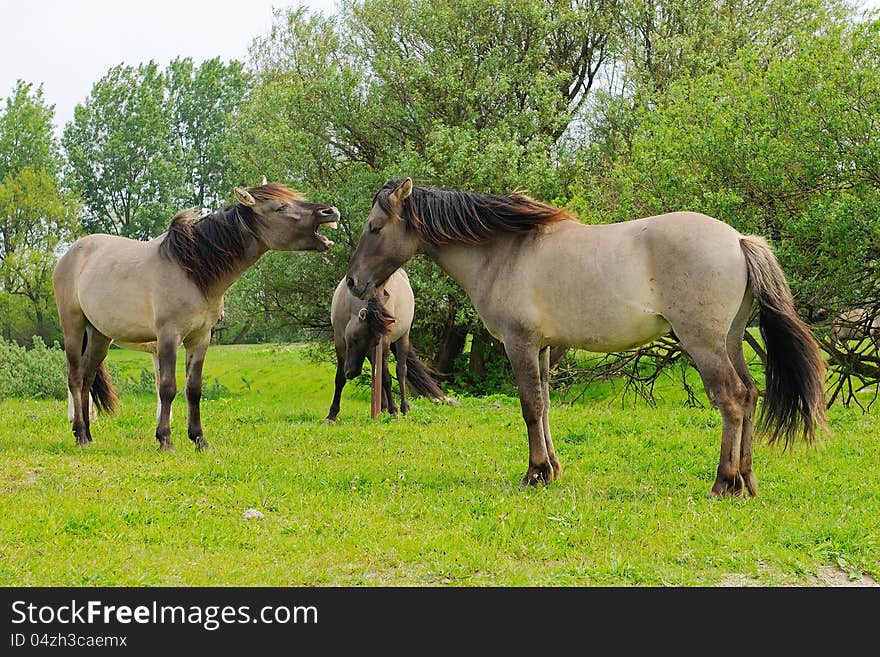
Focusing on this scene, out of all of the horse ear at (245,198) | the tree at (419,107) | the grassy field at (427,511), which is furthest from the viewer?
the tree at (419,107)

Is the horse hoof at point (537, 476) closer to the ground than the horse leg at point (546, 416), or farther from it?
closer to the ground

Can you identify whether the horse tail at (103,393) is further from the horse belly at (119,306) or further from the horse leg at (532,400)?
the horse leg at (532,400)

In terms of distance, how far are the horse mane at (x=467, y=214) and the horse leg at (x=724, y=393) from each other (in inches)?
65.8

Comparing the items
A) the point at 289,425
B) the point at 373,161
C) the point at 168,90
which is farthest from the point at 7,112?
the point at 289,425

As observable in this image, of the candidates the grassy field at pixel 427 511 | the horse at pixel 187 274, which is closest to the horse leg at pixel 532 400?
the grassy field at pixel 427 511

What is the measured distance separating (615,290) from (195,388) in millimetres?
4941

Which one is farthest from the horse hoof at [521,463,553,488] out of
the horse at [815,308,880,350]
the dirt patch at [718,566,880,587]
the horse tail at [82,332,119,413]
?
the horse at [815,308,880,350]

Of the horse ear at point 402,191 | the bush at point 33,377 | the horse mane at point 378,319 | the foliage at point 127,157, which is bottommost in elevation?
the bush at point 33,377

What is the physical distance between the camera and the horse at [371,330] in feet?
39.8

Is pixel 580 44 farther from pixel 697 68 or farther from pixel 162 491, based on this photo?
pixel 162 491

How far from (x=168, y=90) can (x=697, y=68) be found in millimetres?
37436

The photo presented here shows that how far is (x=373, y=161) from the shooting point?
22328 mm

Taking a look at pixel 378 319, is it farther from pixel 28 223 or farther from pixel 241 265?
pixel 28 223

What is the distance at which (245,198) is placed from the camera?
8.77m
